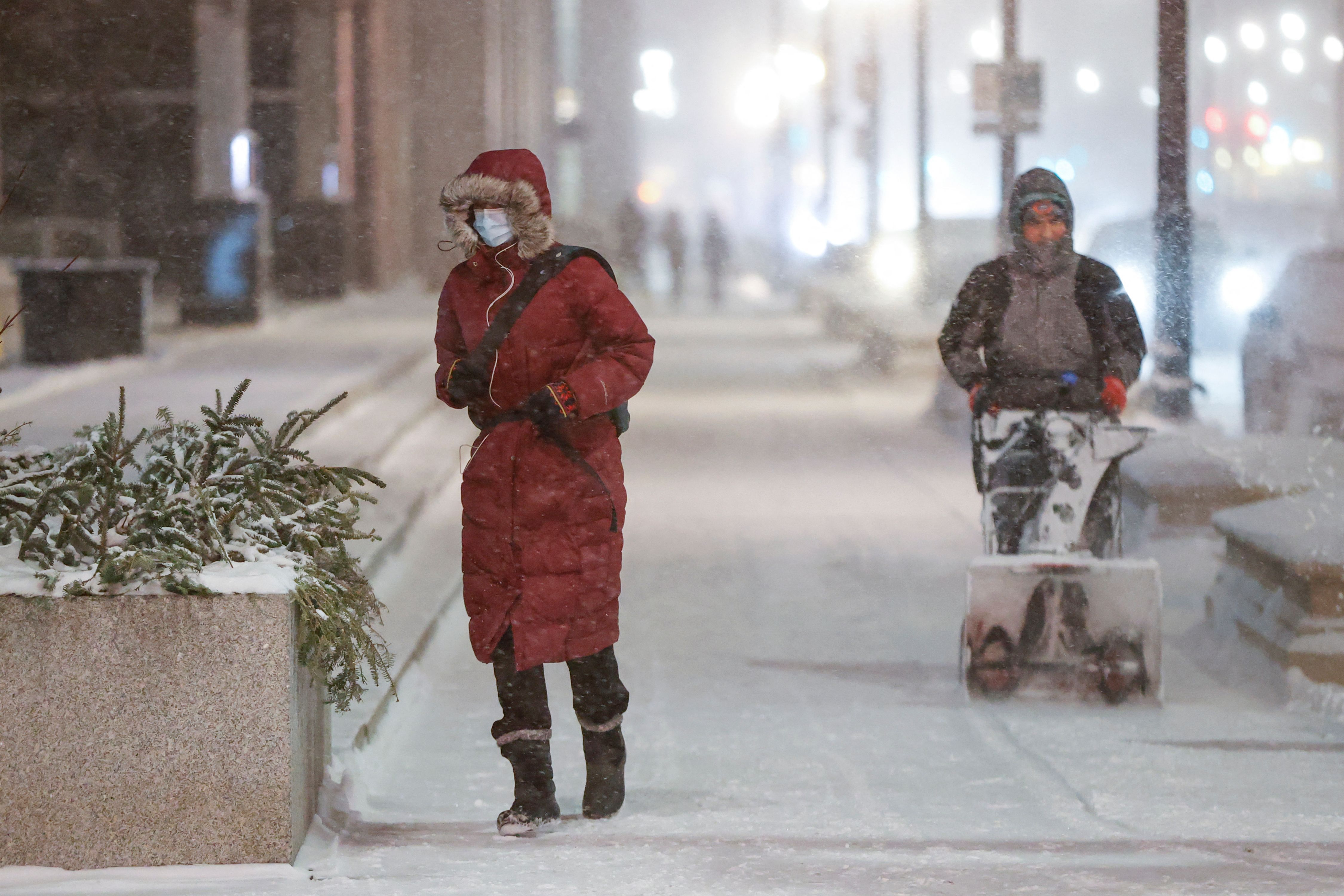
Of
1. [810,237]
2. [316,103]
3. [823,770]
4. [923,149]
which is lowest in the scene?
[823,770]

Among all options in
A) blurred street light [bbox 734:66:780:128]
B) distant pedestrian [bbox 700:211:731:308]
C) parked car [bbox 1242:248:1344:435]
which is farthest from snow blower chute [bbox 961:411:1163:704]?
blurred street light [bbox 734:66:780:128]

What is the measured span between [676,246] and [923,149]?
10.9 m

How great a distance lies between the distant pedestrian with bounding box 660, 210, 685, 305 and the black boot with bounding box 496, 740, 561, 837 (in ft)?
82.2

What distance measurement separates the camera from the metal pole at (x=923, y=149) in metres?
18.5

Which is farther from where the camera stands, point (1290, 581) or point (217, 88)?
point (217, 88)

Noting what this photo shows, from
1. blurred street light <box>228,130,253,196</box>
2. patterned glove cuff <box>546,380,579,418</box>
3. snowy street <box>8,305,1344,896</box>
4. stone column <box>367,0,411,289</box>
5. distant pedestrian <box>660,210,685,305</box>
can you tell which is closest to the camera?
snowy street <box>8,305,1344,896</box>

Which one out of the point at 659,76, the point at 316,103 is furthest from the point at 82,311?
the point at 659,76

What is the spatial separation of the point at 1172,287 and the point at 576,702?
8248 mm

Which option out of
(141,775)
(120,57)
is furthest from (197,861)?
(120,57)

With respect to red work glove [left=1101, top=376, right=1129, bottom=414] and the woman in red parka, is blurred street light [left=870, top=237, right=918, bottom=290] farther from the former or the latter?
the woman in red parka

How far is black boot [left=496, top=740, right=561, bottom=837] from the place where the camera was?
4.46 m

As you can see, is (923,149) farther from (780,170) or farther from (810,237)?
(810,237)

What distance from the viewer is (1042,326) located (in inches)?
234

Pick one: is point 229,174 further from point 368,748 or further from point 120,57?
point 368,748
